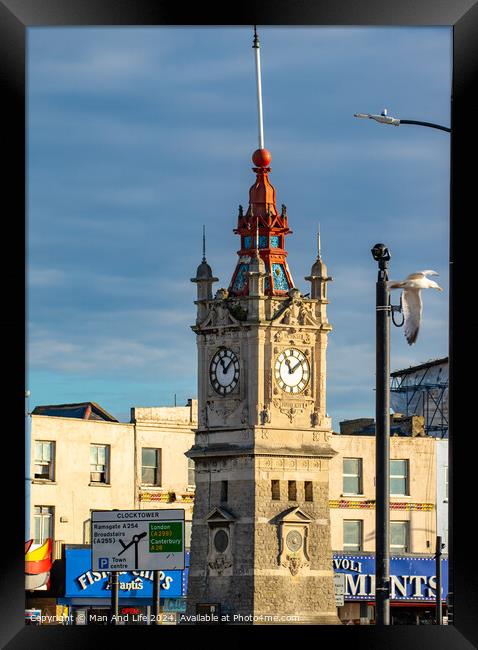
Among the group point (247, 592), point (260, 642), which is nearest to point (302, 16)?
point (260, 642)

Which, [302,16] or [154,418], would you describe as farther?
[154,418]

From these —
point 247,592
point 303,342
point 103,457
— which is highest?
point 303,342

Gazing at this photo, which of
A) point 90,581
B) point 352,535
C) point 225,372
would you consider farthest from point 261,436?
point 352,535

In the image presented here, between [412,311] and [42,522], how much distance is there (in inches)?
1415

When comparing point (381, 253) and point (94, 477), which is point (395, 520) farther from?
point (381, 253)

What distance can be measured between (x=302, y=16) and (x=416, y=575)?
46.2 meters

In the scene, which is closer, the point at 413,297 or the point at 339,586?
the point at 413,297

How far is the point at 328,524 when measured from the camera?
185 ft

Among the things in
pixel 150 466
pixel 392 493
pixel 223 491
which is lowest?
pixel 392 493

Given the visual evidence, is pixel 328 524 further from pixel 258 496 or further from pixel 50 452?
pixel 50 452

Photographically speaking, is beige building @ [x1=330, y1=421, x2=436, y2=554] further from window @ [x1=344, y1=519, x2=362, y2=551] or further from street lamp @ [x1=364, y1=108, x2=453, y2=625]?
street lamp @ [x1=364, y1=108, x2=453, y2=625]

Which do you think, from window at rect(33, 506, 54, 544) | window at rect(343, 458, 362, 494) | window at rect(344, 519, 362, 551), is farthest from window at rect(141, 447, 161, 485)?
window at rect(344, 519, 362, 551)

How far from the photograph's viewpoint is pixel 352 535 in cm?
6359
